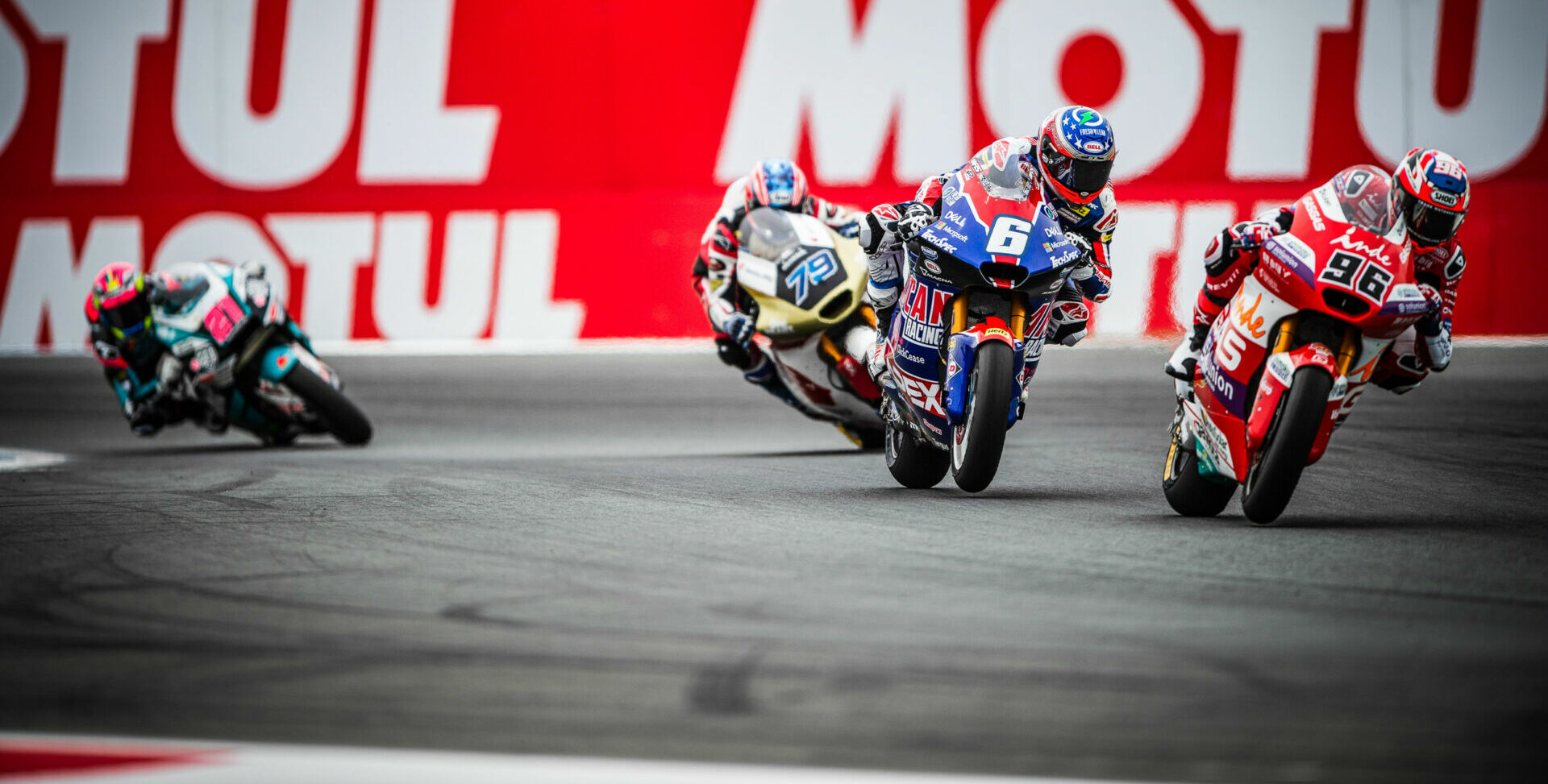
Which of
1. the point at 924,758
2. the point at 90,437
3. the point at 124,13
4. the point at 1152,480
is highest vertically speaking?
the point at 124,13

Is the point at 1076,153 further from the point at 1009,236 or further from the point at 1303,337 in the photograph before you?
the point at 1303,337

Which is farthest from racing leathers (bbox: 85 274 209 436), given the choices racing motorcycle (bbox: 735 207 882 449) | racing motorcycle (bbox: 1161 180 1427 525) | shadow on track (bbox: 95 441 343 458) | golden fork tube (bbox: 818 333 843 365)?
racing motorcycle (bbox: 1161 180 1427 525)

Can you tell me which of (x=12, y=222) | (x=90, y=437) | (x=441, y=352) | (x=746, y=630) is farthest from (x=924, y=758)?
(x=12, y=222)

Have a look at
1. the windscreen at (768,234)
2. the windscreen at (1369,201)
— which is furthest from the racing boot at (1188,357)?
the windscreen at (768,234)

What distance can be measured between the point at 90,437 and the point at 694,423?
13.6 ft

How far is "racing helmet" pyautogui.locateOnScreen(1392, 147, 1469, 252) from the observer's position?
20.0 ft

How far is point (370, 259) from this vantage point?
16250 millimetres

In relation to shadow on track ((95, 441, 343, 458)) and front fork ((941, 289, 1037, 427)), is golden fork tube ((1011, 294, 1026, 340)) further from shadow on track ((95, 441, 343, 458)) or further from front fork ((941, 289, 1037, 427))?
shadow on track ((95, 441, 343, 458))

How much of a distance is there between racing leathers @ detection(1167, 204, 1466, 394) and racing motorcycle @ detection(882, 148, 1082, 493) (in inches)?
29.3

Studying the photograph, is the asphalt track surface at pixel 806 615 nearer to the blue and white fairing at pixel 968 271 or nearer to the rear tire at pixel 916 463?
the rear tire at pixel 916 463

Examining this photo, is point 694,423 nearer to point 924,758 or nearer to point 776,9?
point 776,9

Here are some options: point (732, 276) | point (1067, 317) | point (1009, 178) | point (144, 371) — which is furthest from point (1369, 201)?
point (144, 371)

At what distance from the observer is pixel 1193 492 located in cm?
700

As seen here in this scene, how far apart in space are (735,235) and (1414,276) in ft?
14.8
